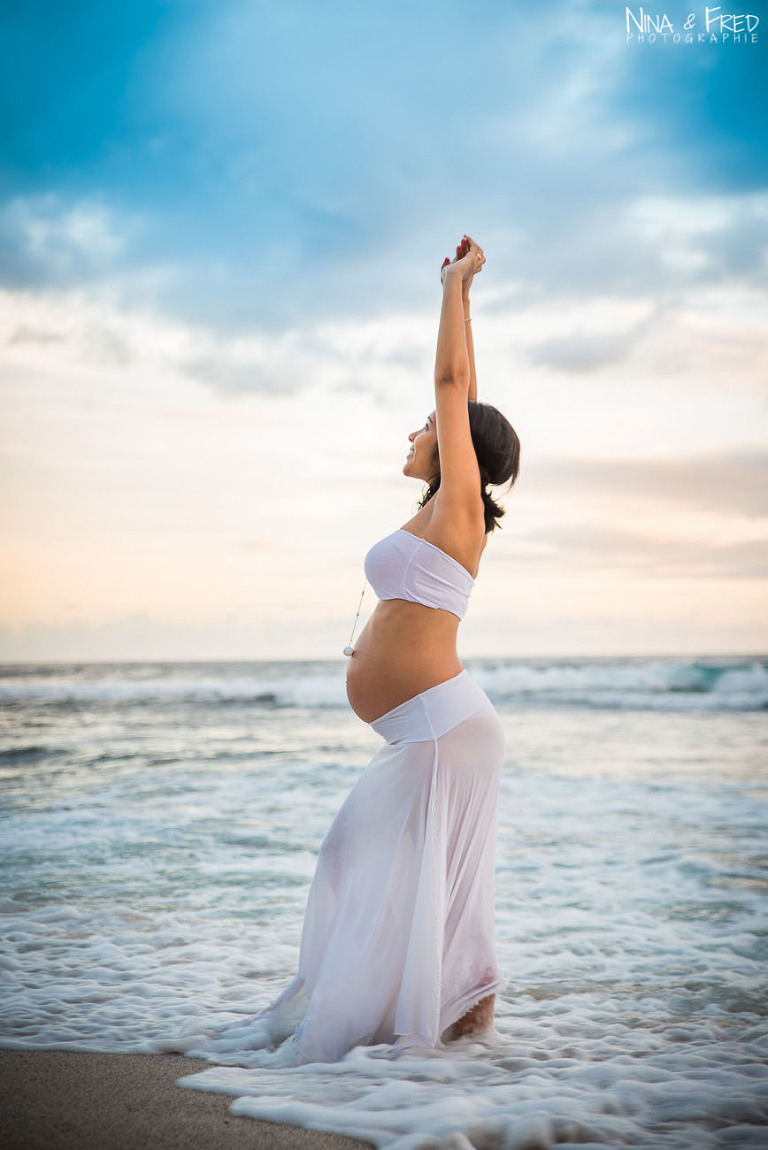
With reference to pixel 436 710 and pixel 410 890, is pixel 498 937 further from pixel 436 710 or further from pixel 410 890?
pixel 436 710

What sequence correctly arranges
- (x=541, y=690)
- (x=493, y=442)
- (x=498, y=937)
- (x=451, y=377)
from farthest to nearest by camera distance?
1. (x=541, y=690)
2. (x=498, y=937)
3. (x=493, y=442)
4. (x=451, y=377)

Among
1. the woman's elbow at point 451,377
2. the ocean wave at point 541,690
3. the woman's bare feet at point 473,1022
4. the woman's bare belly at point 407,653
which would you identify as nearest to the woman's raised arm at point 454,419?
the woman's elbow at point 451,377

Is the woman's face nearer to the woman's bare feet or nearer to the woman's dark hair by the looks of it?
the woman's dark hair

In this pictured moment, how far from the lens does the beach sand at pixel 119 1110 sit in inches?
85.3

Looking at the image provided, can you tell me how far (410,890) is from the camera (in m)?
2.80

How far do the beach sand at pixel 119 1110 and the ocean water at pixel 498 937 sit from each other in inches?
2.7

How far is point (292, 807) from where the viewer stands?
26.8 feet

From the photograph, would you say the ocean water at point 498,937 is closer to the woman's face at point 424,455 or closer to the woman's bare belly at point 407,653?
the woman's bare belly at point 407,653

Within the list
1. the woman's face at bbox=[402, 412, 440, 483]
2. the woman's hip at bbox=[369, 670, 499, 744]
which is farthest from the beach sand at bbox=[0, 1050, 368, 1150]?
the woman's face at bbox=[402, 412, 440, 483]

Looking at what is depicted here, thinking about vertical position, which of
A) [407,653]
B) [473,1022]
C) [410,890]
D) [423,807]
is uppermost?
[407,653]

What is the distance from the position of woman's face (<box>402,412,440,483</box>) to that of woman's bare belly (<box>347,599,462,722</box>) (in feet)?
1.68

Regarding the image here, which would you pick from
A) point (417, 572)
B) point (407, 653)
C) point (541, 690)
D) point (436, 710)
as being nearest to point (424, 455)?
point (417, 572)

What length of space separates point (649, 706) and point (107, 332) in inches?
663

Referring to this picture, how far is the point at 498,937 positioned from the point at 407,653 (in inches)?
100
